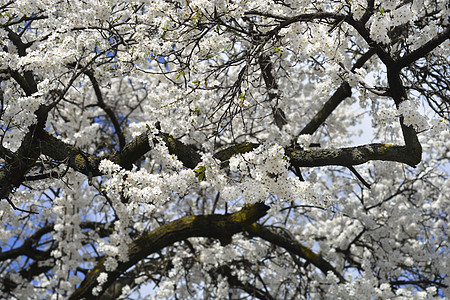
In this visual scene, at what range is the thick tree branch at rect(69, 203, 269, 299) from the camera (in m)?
4.98

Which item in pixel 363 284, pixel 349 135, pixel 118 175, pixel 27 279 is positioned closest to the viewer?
pixel 118 175

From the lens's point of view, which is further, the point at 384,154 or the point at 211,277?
the point at 211,277

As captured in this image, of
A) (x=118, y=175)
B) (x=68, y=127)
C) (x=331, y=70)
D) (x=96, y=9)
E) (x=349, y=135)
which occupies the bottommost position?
(x=118, y=175)

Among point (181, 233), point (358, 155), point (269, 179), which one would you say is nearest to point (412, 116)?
point (358, 155)

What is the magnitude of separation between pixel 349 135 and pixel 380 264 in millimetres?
4506

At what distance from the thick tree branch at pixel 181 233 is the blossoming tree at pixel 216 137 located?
0.02 m

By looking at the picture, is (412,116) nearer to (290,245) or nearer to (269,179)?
(269,179)

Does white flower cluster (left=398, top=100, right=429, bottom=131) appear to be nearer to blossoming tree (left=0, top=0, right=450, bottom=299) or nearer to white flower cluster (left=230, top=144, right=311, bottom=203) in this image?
blossoming tree (left=0, top=0, right=450, bottom=299)

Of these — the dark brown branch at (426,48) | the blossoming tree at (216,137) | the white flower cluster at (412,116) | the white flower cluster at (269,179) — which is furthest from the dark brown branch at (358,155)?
the white flower cluster at (269,179)

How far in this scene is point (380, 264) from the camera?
6.40 metres

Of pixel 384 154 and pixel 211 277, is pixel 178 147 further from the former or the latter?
pixel 211 277

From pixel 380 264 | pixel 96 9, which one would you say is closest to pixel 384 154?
pixel 96 9

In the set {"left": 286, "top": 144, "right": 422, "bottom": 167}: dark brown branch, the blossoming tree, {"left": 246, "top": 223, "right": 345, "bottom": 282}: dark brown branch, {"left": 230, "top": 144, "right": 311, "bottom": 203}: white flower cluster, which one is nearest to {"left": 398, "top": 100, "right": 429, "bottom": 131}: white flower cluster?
the blossoming tree

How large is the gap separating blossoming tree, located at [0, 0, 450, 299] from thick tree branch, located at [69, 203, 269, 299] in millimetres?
22
